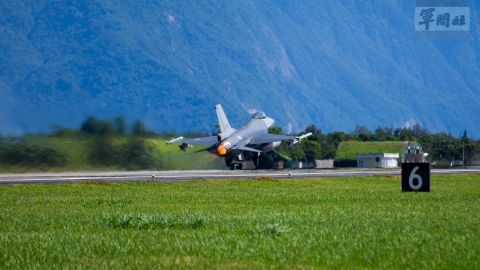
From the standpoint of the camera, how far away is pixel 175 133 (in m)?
84.3

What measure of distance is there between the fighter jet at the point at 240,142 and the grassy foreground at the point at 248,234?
52420mm

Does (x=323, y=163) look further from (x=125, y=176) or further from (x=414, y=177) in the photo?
(x=414, y=177)

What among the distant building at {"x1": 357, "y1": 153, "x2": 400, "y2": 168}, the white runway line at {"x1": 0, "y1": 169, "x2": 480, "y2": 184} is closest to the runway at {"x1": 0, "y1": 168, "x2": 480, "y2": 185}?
the white runway line at {"x1": 0, "y1": 169, "x2": 480, "y2": 184}

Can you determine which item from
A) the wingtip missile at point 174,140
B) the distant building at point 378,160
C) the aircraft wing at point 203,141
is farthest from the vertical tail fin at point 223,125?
the distant building at point 378,160

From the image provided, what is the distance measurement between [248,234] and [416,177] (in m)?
20.8

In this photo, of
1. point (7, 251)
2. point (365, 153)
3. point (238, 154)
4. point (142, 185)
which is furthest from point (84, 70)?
point (7, 251)

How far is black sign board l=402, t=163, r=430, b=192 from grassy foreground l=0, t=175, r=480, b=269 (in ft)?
17.9

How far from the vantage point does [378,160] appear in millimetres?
120875

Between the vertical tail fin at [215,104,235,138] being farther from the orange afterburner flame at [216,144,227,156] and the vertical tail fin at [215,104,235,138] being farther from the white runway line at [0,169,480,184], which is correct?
the white runway line at [0,169,480,184]

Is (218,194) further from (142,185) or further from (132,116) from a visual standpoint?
(132,116)

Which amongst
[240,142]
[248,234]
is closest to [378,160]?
[240,142]

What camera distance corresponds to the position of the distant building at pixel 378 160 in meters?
121

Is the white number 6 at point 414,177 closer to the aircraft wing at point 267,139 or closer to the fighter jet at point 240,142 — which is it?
the fighter jet at point 240,142

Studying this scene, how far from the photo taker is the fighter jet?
296 ft
